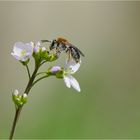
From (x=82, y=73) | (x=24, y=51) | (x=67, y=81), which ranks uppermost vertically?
(x=24, y=51)

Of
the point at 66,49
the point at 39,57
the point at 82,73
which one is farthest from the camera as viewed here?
the point at 82,73

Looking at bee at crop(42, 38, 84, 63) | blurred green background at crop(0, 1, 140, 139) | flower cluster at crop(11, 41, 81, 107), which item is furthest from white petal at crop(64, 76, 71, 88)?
blurred green background at crop(0, 1, 140, 139)

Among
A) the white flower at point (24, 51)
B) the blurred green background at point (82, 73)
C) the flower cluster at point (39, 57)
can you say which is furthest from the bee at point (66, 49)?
the blurred green background at point (82, 73)

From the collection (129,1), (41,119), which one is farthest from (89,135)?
(129,1)

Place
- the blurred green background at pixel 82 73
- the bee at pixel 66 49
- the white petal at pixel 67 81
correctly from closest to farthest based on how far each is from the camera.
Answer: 1. the white petal at pixel 67 81
2. the bee at pixel 66 49
3. the blurred green background at pixel 82 73

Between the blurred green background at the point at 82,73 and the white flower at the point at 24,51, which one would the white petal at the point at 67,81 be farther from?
the blurred green background at the point at 82,73

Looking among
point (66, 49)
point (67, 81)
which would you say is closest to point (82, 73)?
point (66, 49)

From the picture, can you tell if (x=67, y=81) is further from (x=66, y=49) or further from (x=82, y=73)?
(x=82, y=73)

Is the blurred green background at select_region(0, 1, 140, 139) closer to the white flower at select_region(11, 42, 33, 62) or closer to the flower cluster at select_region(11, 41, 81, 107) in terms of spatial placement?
the flower cluster at select_region(11, 41, 81, 107)

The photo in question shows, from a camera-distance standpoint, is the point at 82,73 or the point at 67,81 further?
the point at 82,73
